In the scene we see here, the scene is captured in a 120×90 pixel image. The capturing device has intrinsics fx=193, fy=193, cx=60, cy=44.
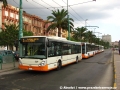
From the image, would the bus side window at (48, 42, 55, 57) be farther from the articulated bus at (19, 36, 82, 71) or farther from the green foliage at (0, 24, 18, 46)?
the green foliage at (0, 24, 18, 46)

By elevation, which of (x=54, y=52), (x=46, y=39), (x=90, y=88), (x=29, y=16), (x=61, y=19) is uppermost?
(x=29, y=16)

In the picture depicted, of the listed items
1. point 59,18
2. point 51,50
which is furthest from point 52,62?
point 59,18

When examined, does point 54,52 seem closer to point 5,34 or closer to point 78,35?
point 5,34

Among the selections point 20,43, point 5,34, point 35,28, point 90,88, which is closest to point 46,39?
point 20,43

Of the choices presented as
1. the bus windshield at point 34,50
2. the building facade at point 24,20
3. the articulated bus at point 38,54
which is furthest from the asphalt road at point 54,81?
the building facade at point 24,20

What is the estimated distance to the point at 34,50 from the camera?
13.7 meters

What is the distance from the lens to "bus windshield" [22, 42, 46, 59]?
44.3 ft

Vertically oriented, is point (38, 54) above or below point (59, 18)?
below

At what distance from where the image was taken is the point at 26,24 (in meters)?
69.8

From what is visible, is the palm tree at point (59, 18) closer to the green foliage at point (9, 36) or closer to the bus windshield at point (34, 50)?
the green foliage at point (9, 36)

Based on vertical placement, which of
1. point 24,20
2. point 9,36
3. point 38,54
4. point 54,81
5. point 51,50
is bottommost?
point 54,81

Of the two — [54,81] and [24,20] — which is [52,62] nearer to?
[54,81]

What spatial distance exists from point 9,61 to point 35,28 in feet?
204

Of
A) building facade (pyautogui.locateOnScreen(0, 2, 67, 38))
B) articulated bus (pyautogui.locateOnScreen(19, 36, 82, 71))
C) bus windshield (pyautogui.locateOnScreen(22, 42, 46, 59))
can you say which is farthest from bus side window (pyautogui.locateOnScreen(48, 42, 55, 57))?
building facade (pyautogui.locateOnScreen(0, 2, 67, 38))
